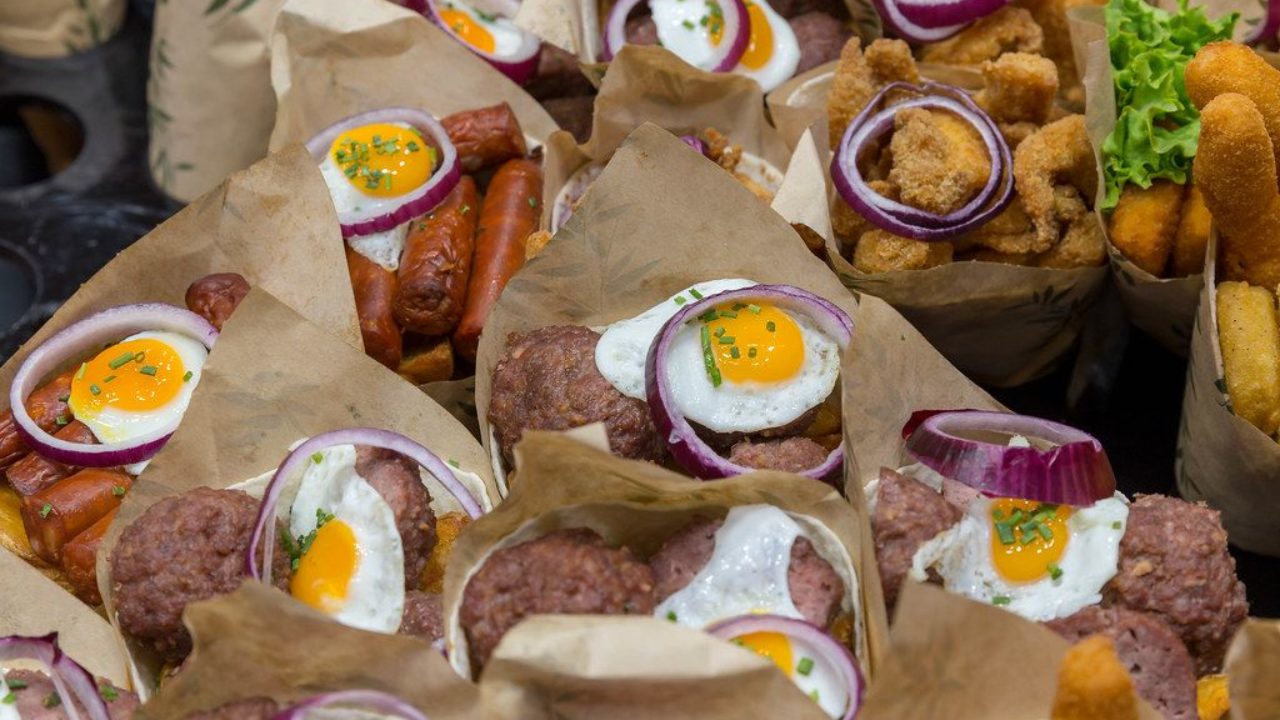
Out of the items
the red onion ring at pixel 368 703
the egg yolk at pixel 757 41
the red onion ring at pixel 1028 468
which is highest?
the red onion ring at pixel 1028 468

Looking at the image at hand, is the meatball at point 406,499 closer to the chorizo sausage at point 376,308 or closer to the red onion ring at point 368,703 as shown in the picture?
the red onion ring at point 368,703

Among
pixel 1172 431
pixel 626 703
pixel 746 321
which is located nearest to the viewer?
pixel 626 703

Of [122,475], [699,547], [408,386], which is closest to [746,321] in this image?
[699,547]

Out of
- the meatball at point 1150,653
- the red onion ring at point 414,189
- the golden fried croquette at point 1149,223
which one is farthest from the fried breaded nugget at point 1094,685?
the red onion ring at point 414,189

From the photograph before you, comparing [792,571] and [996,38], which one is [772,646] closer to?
[792,571]

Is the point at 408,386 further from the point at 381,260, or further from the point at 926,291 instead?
the point at 926,291

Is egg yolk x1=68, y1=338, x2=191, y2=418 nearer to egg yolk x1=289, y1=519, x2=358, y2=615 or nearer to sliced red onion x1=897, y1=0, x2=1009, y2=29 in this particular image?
egg yolk x1=289, y1=519, x2=358, y2=615
